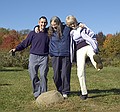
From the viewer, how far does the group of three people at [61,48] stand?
7.63m

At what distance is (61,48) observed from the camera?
777 centimetres

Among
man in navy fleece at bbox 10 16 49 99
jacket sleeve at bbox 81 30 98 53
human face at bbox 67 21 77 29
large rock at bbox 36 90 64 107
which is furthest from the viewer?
man in navy fleece at bbox 10 16 49 99

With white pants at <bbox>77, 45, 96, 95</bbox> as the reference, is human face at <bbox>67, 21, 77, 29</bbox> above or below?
above

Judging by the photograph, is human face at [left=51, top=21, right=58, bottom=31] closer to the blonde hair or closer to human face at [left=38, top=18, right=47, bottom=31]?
human face at [left=38, top=18, right=47, bottom=31]

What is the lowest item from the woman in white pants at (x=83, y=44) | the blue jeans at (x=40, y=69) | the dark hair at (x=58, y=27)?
the blue jeans at (x=40, y=69)

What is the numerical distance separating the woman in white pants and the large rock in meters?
0.70

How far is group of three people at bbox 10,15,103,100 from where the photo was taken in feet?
25.0

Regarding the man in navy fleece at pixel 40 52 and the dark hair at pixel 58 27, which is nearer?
the dark hair at pixel 58 27

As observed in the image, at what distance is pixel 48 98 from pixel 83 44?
153cm

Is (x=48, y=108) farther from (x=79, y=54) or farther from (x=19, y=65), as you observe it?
(x=19, y=65)

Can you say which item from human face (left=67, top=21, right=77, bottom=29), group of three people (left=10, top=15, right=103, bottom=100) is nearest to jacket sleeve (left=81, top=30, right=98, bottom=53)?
group of three people (left=10, top=15, right=103, bottom=100)

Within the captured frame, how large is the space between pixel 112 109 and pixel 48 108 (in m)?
1.39

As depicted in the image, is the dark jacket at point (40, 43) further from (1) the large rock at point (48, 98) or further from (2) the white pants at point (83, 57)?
(1) the large rock at point (48, 98)

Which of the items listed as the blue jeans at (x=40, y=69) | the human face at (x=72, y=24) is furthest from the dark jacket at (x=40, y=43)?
the human face at (x=72, y=24)
